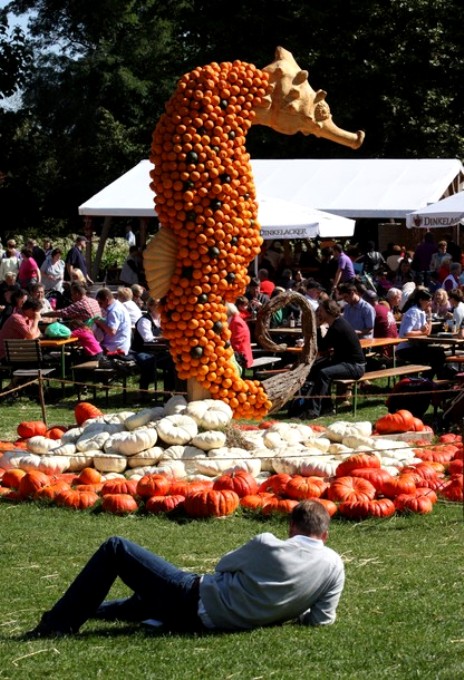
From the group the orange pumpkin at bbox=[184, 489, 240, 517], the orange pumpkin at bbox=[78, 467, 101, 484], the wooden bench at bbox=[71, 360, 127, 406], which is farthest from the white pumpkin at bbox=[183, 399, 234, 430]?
the wooden bench at bbox=[71, 360, 127, 406]

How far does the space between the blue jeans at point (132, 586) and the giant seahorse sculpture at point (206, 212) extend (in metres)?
5.57

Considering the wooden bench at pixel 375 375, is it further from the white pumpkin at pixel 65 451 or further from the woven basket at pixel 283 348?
the white pumpkin at pixel 65 451

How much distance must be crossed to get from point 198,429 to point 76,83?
1630 inches

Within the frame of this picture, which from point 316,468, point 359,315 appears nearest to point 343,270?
point 359,315

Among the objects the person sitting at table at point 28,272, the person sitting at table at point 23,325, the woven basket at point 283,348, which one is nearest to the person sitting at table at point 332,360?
the woven basket at point 283,348

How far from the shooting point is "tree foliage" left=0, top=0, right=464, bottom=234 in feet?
131

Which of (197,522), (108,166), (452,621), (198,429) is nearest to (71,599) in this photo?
(452,621)

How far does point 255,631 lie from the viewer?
7.14 metres

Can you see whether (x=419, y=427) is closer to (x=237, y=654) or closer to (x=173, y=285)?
(x=173, y=285)

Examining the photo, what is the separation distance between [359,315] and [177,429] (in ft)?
21.4

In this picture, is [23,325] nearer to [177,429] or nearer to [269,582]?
[177,429]

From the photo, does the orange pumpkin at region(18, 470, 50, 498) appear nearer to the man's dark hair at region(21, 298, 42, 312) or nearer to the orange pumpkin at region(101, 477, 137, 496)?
the orange pumpkin at region(101, 477, 137, 496)

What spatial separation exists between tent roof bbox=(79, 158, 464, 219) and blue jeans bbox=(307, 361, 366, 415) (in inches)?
409

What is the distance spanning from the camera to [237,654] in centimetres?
675
